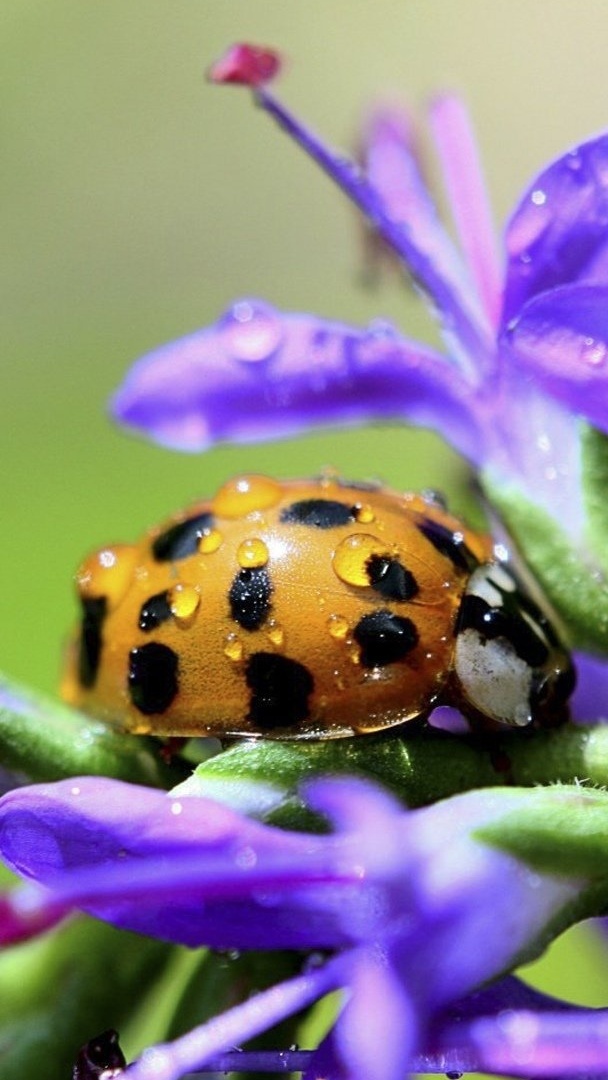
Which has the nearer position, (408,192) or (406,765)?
(406,765)

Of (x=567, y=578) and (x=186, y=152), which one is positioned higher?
(x=567, y=578)

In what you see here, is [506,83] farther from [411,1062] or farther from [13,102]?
[411,1062]

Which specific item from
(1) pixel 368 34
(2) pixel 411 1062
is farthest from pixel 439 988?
(1) pixel 368 34

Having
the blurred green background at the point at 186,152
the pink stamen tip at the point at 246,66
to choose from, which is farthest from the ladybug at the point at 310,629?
the blurred green background at the point at 186,152

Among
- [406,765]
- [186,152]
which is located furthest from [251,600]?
[186,152]

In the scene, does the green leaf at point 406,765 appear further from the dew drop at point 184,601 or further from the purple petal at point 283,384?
the purple petal at point 283,384

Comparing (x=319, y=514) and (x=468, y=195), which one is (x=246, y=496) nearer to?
(x=319, y=514)
